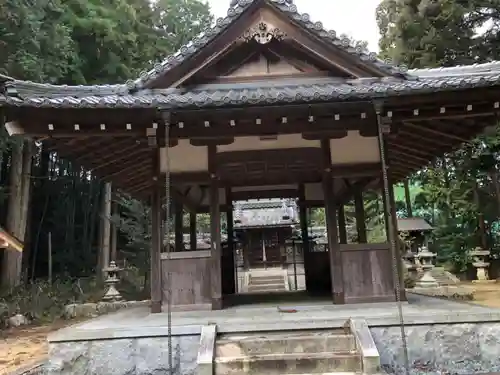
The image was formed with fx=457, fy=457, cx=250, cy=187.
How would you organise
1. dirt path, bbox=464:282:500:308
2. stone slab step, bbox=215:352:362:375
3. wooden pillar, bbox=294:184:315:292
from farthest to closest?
1. dirt path, bbox=464:282:500:308
2. wooden pillar, bbox=294:184:315:292
3. stone slab step, bbox=215:352:362:375

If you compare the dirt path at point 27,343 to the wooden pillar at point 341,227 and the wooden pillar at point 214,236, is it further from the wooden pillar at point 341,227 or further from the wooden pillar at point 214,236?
the wooden pillar at point 341,227

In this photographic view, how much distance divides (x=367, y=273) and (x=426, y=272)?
728 cm

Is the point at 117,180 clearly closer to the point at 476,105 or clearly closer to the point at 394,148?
the point at 394,148

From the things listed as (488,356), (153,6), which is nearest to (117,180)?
(488,356)

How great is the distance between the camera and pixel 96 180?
562 inches

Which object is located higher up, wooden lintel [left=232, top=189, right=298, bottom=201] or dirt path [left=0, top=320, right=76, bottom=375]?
wooden lintel [left=232, top=189, right=298, bottom=201]

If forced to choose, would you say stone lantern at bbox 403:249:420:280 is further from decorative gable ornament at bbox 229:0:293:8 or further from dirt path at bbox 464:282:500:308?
decorative gable ornament at bbox 229:0:293:8

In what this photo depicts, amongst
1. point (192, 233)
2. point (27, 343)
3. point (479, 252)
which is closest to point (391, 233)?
point (192, 233)

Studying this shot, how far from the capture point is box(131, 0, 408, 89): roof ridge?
637cm

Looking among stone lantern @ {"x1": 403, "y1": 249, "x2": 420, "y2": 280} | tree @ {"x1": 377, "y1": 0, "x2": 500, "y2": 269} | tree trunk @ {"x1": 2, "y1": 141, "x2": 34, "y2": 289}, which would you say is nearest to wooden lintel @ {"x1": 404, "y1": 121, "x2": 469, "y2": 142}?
stone lantern @ {"x1": 403, "y1": 249, "x2": 420, "y2": 280}

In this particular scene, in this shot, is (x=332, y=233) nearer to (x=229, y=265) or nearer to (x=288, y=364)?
(x=288, y=364)

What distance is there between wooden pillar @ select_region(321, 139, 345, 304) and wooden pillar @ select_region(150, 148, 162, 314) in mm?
2366

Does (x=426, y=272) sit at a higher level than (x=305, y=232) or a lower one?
lower

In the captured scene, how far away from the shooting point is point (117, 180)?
862 cm
